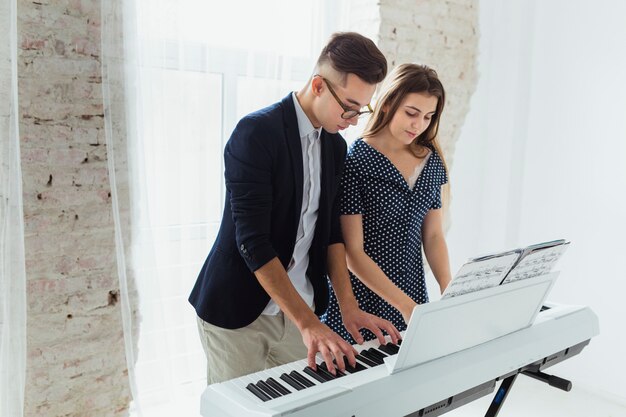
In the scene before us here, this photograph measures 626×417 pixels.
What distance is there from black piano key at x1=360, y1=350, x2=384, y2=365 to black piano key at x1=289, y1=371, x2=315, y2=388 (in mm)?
201

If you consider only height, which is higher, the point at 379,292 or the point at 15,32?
the point at 15,32

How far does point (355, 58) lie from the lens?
5.18 ft

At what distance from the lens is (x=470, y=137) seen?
148 inches

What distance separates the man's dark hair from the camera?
158 centimetres

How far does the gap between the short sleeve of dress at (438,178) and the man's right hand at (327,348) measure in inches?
30.9

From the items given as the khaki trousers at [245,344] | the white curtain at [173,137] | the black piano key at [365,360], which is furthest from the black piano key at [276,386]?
the white curtain at [173,137]

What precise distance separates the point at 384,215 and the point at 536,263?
0.53 meters

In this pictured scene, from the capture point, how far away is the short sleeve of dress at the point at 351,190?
1.94m

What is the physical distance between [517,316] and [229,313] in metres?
0.79

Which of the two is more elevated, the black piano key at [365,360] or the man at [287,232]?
the man at [287,232]

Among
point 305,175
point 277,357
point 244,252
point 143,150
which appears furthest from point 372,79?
point 143,150

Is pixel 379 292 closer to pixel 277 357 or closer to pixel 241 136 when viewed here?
pixel 277 357

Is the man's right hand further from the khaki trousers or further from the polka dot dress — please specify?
the polka dot dress

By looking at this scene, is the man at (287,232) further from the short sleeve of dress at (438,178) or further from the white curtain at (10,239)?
the white curtain at (10,239)
